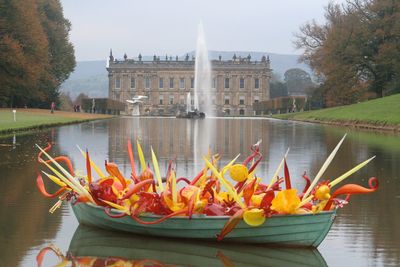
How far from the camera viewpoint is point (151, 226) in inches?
325

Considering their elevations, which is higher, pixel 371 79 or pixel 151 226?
pixel 371 79

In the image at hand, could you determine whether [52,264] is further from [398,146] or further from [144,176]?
[398,146]

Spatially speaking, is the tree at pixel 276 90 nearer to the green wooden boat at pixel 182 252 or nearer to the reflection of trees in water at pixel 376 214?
the reflection of trees in water at pixel 376 214

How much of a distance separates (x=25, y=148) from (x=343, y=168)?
1051 cm

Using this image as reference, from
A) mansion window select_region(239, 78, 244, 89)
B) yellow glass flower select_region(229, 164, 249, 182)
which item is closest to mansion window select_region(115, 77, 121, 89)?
mansion window select_region(239, 78, 244, 89)

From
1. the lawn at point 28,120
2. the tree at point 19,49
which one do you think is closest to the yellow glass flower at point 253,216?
the lawn at point 28,120

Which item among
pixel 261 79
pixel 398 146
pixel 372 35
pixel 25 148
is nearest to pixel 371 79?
pixel 372 35

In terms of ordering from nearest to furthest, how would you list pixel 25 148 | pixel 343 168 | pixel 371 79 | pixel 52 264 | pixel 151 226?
pixel 52 264, pixel 151 226, pixel 343 168, pixel 25 148, pixel 371 79

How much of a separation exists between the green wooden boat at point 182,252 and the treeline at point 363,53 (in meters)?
51.8

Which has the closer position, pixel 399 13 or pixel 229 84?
pixel 399 13

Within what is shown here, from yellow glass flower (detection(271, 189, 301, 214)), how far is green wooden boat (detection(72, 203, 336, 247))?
0.28ft

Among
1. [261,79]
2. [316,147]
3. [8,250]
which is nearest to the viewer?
[8,250]

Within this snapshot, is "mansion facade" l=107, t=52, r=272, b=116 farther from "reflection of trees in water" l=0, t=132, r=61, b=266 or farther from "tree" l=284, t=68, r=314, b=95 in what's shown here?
"reflection of trees in water" l=0, t=132, r=61, b=266

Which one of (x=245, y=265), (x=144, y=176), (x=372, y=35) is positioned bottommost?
(x=245, y=265)
